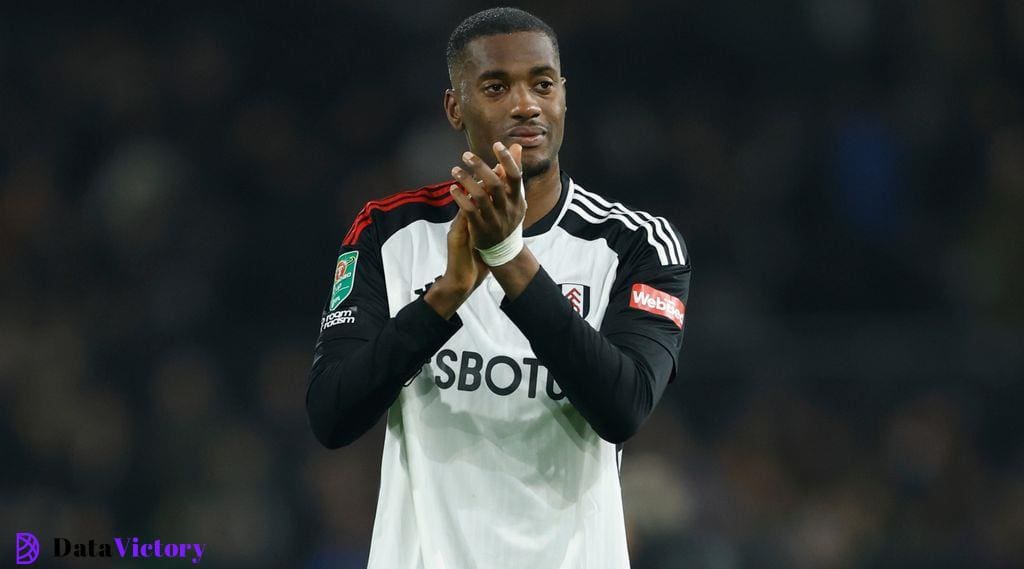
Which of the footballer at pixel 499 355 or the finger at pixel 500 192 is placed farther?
the footballer at pixel 499 355

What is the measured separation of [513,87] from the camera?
8.61 feet

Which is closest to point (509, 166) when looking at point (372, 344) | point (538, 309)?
point (538, 309)

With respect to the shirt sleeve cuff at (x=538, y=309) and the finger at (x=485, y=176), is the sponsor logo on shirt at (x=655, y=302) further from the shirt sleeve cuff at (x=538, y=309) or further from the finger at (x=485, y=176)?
the finger at (x=485, y=176)

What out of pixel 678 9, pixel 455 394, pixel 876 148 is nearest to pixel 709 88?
pixel 678 9

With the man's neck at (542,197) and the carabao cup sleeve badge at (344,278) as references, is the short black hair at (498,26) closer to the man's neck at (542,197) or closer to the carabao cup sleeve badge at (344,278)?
the man's neck at (542,197)

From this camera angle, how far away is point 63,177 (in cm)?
725

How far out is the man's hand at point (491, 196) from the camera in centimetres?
214

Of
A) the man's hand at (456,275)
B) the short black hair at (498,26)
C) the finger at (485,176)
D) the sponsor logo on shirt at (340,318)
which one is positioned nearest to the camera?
the finger at (485,176)

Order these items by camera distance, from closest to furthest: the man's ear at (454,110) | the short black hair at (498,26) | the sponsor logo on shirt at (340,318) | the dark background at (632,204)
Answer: the sponsor logo on shirt at (340,318) < the short black hair at (498,26) < the man's ear at (454,110) < the dark background at (632,204)

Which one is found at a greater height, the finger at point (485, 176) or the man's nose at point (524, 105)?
the man's nose at point (524, 105)

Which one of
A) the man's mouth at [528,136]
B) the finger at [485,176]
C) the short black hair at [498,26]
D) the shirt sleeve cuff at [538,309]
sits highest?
the short black hair at [498,26]

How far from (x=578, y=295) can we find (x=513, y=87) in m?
0.45

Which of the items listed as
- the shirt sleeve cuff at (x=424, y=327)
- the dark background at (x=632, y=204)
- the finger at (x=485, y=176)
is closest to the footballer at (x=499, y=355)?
the shirt sleeve cuff at (x=424, y=327)

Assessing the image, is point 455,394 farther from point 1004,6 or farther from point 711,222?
point 1004,6
